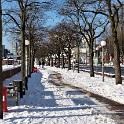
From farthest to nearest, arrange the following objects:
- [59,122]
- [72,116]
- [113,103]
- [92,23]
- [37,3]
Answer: [92,23]
[37,3]
[113,103]
[72,116]
[59,122]

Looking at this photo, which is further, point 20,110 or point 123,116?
point 20,110

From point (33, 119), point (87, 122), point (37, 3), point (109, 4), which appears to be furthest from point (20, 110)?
point (109, 4)

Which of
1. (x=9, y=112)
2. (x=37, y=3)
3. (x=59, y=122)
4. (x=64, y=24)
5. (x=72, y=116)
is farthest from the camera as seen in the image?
(x=64, y=24)

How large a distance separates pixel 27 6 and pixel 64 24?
101 ft

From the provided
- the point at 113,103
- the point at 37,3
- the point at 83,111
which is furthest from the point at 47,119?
the point at 37,3

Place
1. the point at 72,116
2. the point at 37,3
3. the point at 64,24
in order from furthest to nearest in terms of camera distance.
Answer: the point at 64,24 → the point at 37,3 → the point at 72,116

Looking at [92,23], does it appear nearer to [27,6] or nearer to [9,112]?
[27,6]

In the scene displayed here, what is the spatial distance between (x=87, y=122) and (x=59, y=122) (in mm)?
771

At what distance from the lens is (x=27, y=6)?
2209 cm

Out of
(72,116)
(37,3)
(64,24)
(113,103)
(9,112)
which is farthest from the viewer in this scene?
(64,24)

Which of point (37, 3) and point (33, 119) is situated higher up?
point (37, 3)

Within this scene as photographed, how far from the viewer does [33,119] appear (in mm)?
10492

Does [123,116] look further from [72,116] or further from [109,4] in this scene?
[109,4]

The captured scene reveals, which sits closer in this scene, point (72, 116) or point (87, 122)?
point (87, 122)
